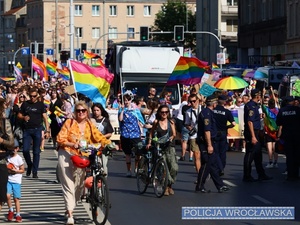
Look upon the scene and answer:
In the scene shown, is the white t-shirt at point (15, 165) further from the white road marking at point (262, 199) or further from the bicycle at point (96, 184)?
the white road marking at point (262, 199)

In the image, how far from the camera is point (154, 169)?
60.8ft

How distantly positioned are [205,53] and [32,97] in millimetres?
76808

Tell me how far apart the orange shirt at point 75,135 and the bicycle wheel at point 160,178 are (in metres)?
3.04

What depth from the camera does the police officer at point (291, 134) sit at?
21766mm

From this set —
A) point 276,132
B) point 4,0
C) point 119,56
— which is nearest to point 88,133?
point 276,132

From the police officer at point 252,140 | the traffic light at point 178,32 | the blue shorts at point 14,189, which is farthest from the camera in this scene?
the traffic light at point 178,32

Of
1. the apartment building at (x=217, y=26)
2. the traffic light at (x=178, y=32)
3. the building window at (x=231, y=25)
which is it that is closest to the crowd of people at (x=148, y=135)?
the traffic light at (x=178, y=32)

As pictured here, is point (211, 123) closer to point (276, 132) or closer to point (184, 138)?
point (276, 132)

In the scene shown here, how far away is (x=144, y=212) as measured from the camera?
53.6 feet

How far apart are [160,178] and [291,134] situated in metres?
4.58

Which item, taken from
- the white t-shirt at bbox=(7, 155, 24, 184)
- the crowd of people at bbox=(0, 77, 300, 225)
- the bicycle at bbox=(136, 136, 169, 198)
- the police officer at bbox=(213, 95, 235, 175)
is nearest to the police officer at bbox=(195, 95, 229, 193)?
the crowd of people at bbox=(0, 77, 300, 225)

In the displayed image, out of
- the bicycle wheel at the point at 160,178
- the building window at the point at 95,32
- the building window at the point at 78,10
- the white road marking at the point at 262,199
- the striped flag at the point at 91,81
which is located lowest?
the white road marking at the point at 262,199

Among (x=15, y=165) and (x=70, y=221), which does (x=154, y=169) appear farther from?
(x=70, y=221)

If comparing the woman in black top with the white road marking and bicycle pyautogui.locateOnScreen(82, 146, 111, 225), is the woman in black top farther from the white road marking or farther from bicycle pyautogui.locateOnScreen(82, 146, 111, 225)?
bicycle pyautogui.locateOnScreen(82, 146, 111, 225)
